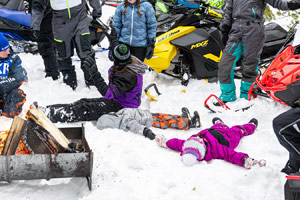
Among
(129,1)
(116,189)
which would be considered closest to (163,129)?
(116,189)

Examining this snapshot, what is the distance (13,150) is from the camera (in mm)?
2705

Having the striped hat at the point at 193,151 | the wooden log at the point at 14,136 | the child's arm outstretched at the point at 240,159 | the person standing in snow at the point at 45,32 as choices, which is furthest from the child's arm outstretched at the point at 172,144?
the person standing in snow at the point at 45,32

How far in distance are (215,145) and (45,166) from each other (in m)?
1.67

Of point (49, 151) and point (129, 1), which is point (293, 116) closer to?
point (49, 151)

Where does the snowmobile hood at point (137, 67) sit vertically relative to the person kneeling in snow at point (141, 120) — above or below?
above

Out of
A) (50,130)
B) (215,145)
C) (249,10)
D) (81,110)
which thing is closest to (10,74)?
(81,110)

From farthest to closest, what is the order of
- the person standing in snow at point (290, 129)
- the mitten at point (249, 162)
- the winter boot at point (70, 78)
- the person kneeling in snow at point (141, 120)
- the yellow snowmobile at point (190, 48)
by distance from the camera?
the yellow snowmobile at point (190, 48) → the winter boot at point (70, 78) → the person kneeling in snow at point (141, 120) → the mitten at point (249, 162) → the person standing in snow at point (290, 129)

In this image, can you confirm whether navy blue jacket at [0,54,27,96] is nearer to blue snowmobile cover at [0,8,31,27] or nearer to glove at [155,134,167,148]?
glove at [155,134,167,148]

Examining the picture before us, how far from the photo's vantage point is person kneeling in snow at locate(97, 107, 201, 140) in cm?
402

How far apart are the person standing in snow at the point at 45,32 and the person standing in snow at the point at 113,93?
6.27 feet

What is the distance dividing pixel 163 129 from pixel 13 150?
2050 mm

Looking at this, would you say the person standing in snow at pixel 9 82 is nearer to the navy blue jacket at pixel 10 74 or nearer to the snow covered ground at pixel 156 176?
the navy blue jacket at pixel 10 74

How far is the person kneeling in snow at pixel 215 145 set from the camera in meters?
3.14

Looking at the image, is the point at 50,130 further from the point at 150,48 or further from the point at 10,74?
the point at 150,48
